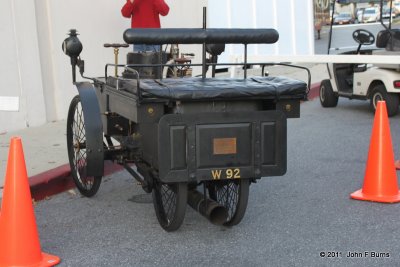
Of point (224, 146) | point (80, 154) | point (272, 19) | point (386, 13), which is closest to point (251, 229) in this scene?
point (224, 146)

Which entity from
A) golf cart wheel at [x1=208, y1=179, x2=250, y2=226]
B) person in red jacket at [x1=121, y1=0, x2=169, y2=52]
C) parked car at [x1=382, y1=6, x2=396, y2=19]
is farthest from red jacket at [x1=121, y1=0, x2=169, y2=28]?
golf cart wheel at [x1=208, y1=179, x2=250, y2=226]

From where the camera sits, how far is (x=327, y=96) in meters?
11.8

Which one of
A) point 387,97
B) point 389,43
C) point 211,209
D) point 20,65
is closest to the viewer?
point 211,209

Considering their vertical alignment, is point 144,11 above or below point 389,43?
above

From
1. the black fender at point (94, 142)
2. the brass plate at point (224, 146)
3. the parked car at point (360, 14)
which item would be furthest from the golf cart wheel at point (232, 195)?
the parked car at point (360, 14)

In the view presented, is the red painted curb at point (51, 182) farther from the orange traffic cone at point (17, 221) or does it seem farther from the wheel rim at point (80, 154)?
the orange traffic cone at point (17, 221)

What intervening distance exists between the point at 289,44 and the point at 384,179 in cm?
1154

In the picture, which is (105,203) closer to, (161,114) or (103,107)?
(103,107)

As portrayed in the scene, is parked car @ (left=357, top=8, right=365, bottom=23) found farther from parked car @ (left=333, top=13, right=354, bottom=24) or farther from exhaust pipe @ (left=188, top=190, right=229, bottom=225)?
exhaust pipe @ (left=188, top=190, right=229, bottom=225)

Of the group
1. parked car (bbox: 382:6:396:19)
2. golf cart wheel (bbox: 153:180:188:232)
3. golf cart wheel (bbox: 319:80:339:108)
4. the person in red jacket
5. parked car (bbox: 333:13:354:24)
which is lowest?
golf cart wheel (bbox: 319:80:339:108)

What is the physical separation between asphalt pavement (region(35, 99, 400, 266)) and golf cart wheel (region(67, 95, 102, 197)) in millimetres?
132

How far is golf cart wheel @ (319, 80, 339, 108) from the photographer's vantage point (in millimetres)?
11719

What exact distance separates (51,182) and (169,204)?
5.64 feet

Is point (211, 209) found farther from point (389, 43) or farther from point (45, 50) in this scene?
point (389, 43)
